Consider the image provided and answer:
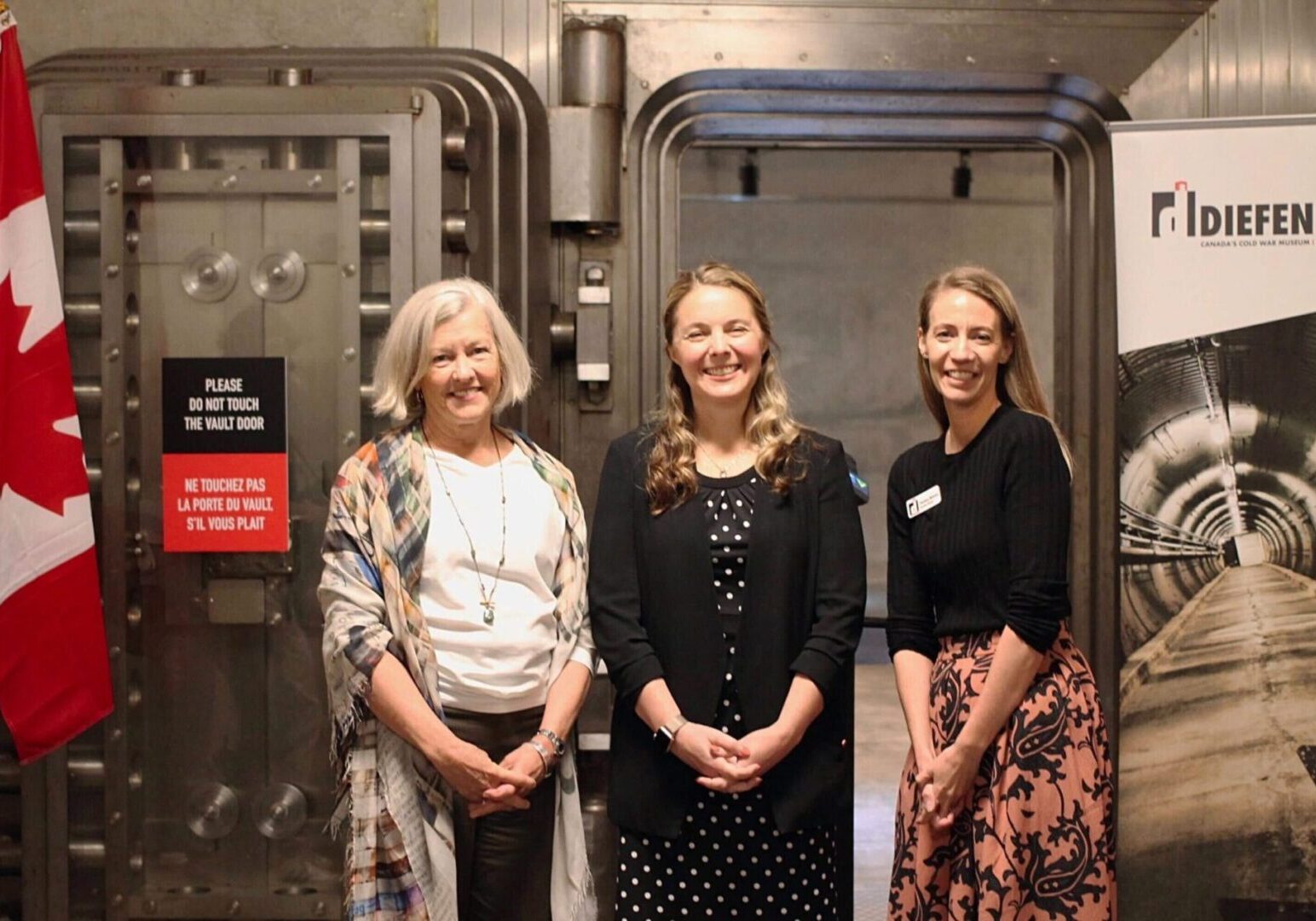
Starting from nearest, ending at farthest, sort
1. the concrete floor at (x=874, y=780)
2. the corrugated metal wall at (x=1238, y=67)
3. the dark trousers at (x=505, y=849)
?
the dark trousers at (x=505, y=849)
the corrugated metal wall at (x=1238, y=67)
the concrete floor at (x=874, y=780)

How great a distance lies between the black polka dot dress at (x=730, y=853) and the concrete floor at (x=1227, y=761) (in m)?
1.51

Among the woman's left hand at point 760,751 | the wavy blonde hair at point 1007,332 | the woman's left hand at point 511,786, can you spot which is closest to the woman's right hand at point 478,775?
the woman's left hand at point 511,786

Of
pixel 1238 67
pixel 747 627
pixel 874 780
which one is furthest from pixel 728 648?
pixel 874 780

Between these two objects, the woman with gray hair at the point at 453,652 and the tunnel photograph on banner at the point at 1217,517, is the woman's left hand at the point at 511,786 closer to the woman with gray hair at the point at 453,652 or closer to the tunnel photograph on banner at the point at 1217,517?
the woman with gray hair at the point at 453,652

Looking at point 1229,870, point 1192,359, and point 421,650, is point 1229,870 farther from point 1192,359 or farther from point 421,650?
point 421,650

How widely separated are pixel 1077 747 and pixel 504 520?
89cm

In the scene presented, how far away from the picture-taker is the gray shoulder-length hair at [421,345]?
1.92 metres

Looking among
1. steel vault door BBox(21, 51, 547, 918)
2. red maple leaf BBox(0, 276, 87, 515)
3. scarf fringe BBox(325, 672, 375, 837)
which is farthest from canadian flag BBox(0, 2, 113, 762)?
scarf fringe BBox(325, 672, 375, 837)

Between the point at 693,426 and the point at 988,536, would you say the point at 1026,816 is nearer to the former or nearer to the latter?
the point at 988,536

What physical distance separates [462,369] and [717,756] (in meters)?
0.67

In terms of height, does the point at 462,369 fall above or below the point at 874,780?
above

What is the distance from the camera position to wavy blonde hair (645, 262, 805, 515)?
192cm

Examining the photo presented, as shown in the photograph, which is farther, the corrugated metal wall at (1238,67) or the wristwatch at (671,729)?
the corrugated metal wall at (1238,67)

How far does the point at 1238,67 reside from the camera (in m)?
3.19
